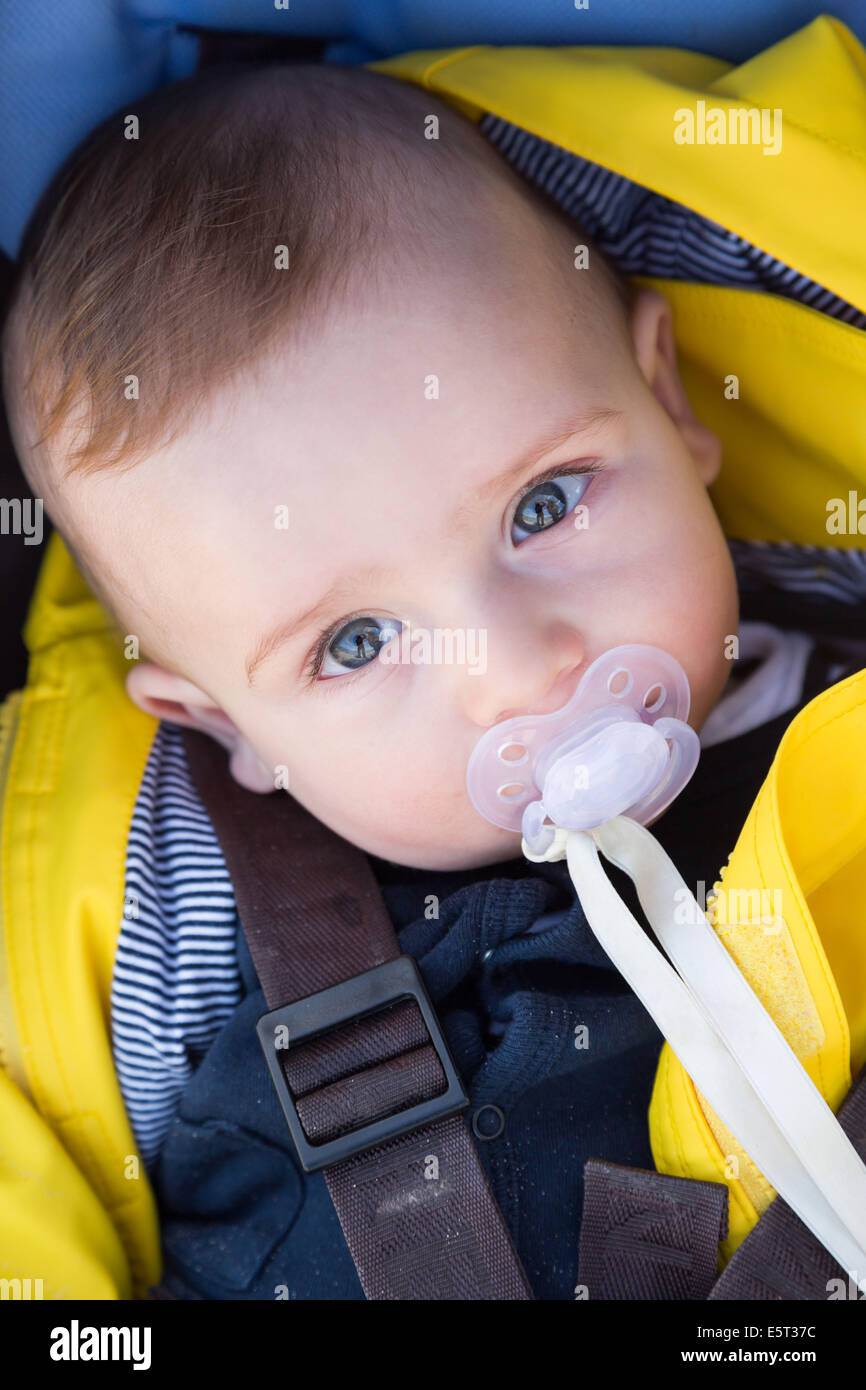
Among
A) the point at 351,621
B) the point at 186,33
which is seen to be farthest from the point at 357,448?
the point at 186,33

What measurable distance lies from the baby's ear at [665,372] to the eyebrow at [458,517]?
0.47ft

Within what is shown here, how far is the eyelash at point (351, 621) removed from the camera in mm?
919

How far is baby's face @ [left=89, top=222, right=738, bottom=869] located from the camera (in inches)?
34.9

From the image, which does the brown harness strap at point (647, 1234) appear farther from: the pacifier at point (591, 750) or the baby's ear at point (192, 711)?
the baby's ear at point (192, 711)

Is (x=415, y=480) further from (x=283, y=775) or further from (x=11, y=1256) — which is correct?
(x=11, y=1256)

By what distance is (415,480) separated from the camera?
0.88 meters

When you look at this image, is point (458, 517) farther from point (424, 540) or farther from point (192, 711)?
point (192, 711)

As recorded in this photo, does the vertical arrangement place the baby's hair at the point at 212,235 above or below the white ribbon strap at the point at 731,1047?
above

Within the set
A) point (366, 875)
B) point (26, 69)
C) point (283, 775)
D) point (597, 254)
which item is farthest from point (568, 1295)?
point (26, 69)

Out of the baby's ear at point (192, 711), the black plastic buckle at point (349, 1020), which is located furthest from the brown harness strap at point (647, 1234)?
the baby's ear at point (192, 711)

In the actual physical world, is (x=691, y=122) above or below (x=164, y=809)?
above

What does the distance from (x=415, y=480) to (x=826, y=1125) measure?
1.71 ft

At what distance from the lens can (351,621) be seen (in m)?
0.93

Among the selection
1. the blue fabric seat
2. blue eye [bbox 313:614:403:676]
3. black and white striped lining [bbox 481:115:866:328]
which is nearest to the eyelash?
blue eye [bbox 313:614:403:676]
